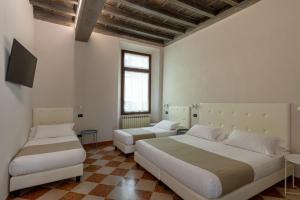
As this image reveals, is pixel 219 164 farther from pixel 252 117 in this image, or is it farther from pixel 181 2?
pixel 181 2

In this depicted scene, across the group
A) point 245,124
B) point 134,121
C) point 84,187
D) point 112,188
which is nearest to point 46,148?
point 84,187

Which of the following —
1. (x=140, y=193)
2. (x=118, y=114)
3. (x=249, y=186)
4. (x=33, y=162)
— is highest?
(x=118, y=114)

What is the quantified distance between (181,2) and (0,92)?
332cm

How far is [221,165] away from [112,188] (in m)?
1.60

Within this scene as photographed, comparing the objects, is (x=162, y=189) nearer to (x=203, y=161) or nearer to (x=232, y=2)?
(x=203, y=161)

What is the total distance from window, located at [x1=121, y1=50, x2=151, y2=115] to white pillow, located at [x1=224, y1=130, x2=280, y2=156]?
3257mm

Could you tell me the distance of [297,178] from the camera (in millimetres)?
2684

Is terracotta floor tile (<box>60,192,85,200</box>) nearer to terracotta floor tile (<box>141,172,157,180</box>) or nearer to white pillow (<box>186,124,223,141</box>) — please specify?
terracotta floor tile (<box>141,172,157,180</box>)

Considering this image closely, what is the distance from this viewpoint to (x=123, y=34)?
16.3ft

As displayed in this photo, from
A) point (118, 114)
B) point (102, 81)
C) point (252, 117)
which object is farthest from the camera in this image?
point (118, 114)

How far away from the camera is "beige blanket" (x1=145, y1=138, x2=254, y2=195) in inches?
71.8

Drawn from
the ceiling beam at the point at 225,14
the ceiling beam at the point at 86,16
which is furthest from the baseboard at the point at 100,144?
the ceiling beam at the point at 225,14

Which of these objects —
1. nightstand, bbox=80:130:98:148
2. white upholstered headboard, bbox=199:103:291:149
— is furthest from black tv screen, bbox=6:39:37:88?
white upholstered headboard, bbox=199:103:291:149

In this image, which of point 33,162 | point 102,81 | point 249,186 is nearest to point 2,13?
point 33,162
